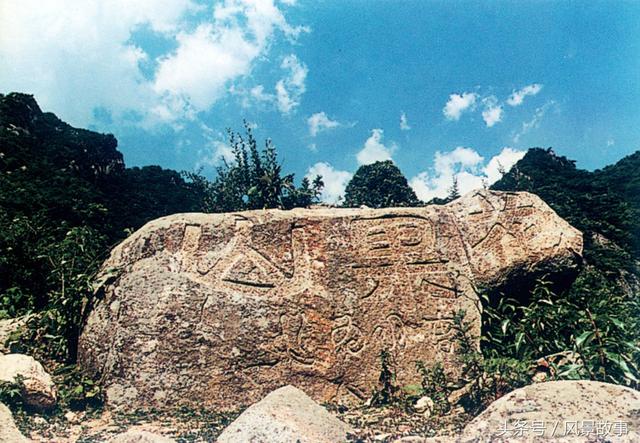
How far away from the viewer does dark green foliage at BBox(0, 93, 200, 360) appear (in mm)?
5699

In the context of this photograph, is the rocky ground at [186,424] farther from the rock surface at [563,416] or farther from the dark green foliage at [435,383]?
the rock surface at [563,416]

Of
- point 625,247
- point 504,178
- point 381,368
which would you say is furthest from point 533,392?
point 504,178

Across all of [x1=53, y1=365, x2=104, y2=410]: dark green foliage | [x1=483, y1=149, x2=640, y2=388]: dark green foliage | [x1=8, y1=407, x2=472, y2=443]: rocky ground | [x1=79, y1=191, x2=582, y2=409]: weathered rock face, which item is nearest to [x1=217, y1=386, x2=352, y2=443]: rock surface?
[x1=8, y1=407, x2=472, y2=443]: rocky ground

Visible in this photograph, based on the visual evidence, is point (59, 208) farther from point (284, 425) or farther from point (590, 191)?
point (590, 191)

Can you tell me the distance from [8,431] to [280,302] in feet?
8.28

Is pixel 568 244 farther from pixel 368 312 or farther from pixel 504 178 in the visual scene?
pixel 504 178

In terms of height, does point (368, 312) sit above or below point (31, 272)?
below

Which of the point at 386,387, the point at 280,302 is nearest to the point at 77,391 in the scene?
the point at 280,302

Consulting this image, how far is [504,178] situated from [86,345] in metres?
17.2

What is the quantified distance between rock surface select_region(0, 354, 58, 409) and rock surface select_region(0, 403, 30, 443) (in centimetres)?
85

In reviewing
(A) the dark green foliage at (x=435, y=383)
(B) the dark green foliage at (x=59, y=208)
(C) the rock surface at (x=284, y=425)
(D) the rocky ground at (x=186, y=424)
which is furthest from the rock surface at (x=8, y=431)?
(A) the dark green foliage at (x=435, y=383)

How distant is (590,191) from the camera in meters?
17.0

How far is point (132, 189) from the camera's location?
22703 millimetres

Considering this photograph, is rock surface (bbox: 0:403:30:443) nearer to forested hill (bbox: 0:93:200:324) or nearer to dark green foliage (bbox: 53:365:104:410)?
dark green foliage (bbox: 53:365:104:410)
